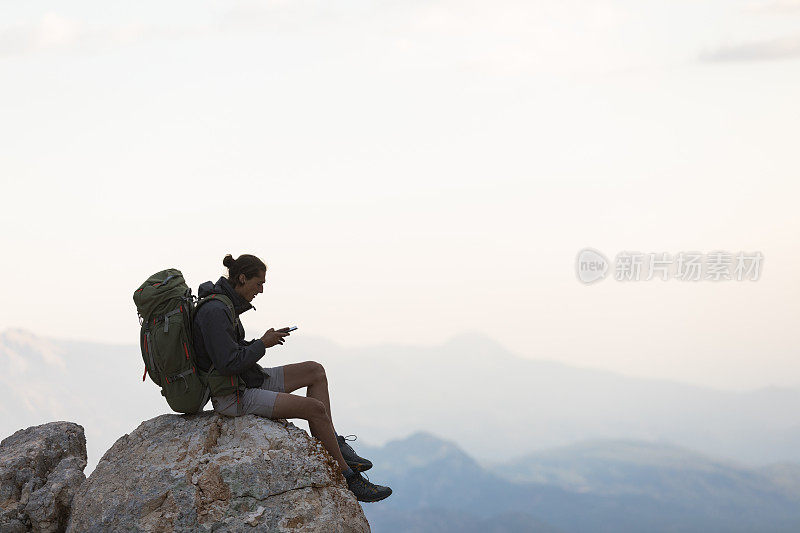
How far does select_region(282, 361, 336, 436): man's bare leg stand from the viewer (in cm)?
1218

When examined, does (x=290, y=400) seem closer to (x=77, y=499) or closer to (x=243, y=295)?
(x=243, y=295)

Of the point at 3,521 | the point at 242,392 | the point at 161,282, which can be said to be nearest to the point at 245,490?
the point at 242,392

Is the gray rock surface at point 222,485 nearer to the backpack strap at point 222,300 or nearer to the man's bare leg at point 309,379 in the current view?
the man's bare leg at point 309,379

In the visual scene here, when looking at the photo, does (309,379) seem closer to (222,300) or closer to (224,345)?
(224,345)

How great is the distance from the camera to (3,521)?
12.0 metres

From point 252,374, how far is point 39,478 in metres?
3.58

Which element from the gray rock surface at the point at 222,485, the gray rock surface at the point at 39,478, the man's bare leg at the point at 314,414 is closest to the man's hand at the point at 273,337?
the man's bare leg at the point at 314,414

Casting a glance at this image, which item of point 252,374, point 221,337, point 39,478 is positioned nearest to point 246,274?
point 221,337

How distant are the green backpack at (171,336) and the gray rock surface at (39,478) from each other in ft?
7.34

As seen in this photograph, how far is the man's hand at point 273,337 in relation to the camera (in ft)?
36.3

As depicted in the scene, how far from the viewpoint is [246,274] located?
11344mm

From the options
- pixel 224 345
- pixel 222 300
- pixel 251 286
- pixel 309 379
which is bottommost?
pixel 309 379

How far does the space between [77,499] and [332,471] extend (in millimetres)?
3590

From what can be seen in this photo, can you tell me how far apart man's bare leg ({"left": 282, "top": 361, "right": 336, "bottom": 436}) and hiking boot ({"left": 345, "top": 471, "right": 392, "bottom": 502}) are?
1.02 meters
